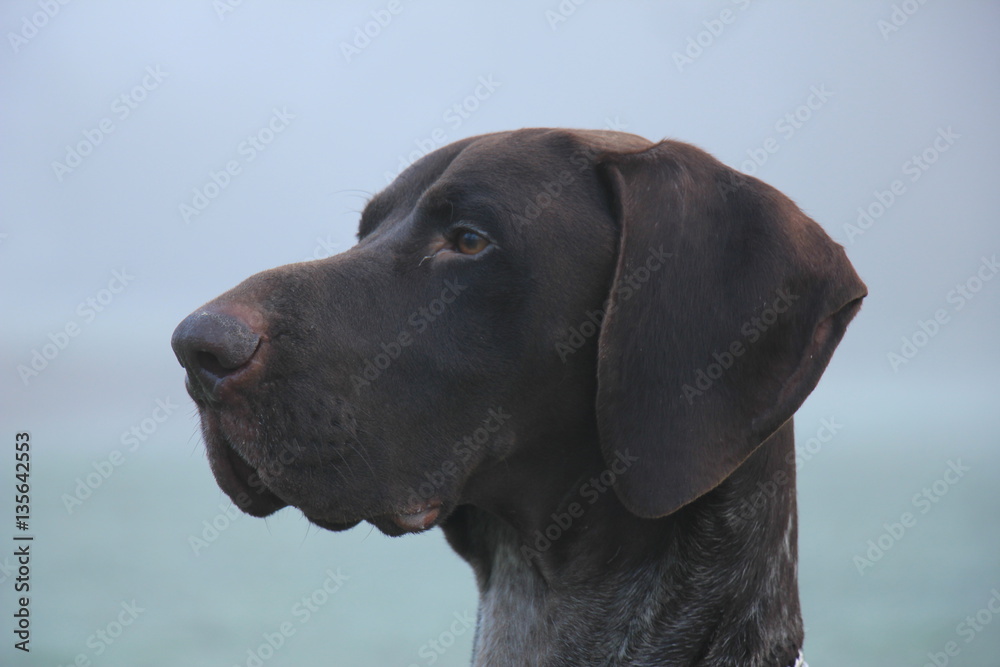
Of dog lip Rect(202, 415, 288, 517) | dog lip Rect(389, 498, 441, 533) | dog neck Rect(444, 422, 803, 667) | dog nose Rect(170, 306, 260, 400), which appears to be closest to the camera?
dog nose Rect(170, 306, 260, 400)

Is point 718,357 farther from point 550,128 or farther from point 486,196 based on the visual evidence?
point 550,128

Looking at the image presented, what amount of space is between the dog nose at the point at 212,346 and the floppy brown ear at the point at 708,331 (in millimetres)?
908

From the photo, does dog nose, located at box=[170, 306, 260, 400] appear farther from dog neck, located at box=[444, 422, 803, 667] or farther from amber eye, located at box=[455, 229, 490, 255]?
dog neck, located at box=[444, 422, 803, 667]

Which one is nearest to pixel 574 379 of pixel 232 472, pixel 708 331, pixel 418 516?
pixel 708 331

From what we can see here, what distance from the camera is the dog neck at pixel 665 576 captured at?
261cm

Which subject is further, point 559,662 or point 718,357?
point 559,662

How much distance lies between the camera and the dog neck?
2.61 meters

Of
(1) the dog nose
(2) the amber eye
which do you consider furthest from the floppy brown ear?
(1) the dog nose

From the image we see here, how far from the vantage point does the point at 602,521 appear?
2682mm

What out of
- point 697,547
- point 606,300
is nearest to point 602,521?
point 697,547

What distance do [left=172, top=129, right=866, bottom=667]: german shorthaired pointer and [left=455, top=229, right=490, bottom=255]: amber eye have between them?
0.01 m

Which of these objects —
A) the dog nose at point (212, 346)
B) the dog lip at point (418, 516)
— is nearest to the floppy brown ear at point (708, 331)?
the dog lip at point (418, 516)

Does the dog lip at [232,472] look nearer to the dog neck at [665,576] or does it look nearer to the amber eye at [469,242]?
the dog neck at [665,576]

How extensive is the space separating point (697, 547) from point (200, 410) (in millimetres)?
1415
